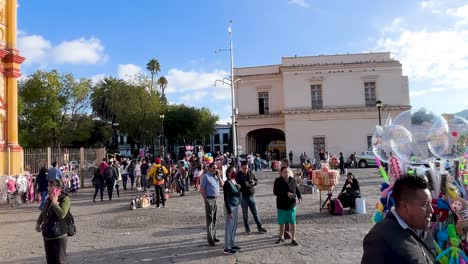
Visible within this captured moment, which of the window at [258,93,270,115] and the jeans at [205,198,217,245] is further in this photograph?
the window at [258,93,270,115]

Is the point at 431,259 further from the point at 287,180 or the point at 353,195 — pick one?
the point at 353,195

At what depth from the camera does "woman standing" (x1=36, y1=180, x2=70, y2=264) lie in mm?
5445

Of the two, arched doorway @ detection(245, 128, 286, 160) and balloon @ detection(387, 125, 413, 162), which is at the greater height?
arched doorway @ detection(245, 128, 286, 160)

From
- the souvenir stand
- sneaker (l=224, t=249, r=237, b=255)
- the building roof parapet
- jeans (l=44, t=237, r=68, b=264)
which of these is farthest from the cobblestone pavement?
the building roof parapet

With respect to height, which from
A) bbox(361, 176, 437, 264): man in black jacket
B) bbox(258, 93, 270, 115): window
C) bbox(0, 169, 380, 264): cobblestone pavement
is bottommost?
bbox(0, 169, 380, 264): cobblestone pavement

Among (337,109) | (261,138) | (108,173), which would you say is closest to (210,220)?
(108,173)

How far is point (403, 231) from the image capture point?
7.39 feet

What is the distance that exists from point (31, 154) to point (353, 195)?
1577 centimetres

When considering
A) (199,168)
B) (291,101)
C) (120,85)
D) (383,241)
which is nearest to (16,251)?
(383,241)

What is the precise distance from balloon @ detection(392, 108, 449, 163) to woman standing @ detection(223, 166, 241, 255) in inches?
144

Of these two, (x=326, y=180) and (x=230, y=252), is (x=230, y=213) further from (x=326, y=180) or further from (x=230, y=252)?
(x=326, y=180)

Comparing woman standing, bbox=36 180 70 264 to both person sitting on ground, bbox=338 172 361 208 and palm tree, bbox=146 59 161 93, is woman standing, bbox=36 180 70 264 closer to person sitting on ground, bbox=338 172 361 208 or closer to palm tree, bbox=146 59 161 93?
person sitting on ground, bbox=338 172 361 208

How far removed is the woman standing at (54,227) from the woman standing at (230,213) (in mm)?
3069

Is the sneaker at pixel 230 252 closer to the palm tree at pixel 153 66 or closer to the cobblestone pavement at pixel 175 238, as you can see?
the cobblestone pavement at pixel 175 238
